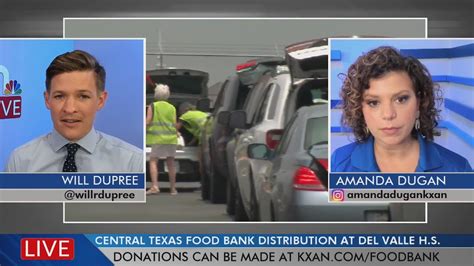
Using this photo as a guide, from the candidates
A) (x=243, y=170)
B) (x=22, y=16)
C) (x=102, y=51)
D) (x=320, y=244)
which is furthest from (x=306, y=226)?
(x=22, y=16)

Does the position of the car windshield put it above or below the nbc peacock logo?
below

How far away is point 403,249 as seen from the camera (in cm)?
448

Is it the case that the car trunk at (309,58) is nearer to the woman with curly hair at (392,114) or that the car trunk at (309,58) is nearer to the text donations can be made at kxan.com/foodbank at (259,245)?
the woman with curly hair at (392,114)

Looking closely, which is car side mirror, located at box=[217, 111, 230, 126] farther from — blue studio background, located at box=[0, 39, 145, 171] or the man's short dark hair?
the man's short dark hair

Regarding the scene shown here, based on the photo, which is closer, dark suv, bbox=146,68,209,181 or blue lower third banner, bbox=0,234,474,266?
dark suv, bbox=146,68,209,181

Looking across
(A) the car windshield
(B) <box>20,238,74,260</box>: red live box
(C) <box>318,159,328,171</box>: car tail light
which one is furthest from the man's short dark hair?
(C) <box>318,159,328,171</box>: car tail light

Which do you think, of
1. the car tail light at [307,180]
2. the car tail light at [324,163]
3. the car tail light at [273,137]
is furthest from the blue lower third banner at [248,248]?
the car tail light at [273,137]

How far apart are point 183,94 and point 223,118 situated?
25cm

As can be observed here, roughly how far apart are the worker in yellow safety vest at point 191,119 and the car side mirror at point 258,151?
28 cm

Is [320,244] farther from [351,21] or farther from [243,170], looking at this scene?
[351,21]

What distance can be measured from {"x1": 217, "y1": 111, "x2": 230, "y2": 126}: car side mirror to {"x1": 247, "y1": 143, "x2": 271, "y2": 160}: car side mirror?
0.18 m

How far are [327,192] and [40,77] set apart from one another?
1649mm

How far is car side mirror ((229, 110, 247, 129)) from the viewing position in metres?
4.43

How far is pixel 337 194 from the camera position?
4.42 meters
